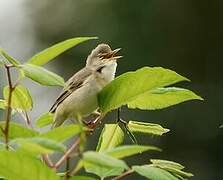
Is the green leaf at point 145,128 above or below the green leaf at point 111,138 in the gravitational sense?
above

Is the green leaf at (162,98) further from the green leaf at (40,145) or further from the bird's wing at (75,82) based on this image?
the bird's wing at (75,82)

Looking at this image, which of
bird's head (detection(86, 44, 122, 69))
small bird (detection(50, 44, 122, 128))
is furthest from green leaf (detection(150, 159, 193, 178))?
bird's head (detection(86, 44, 122, 69))

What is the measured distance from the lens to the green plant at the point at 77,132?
0.98 metres

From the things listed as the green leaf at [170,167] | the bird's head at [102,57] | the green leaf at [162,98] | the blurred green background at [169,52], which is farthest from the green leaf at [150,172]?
the blurred green background at [169,52]

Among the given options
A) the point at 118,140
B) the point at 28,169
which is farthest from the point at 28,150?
the point at 118,140

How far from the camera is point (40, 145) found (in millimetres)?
970

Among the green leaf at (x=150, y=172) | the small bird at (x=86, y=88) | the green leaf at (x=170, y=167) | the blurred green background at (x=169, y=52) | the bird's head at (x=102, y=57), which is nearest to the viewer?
the green leaf at (x=150, y=172)

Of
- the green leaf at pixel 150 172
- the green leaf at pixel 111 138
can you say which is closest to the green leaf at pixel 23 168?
the green leaf at pixel 150 172

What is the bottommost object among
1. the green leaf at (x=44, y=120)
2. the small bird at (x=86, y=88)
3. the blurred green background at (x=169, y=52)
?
the blurred green background at (x=169, y=52)

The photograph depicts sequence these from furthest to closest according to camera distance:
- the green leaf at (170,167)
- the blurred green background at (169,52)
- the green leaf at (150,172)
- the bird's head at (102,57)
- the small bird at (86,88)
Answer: the blurred green background at (169,52) < the bird's head at (102,57) < the small bird at (86,88) < the green leaf at (170,167) < the green leaf at (150,172)

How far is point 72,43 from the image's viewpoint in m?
1.21

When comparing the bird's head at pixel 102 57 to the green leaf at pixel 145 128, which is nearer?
the green leaf at pixel 145 128

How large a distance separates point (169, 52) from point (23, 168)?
631cm

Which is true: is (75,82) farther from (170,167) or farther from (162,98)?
(170,167)
